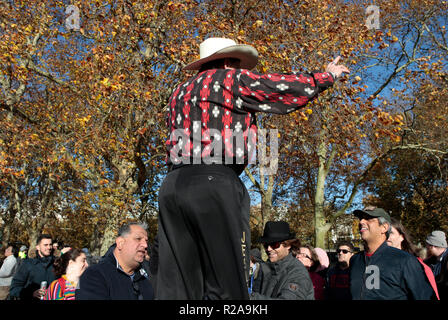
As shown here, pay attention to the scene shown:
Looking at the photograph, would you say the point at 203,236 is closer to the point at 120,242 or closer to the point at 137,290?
the point at 137,290

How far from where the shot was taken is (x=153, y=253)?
2809mm

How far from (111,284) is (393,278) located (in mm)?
2743

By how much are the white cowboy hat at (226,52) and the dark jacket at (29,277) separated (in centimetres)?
681

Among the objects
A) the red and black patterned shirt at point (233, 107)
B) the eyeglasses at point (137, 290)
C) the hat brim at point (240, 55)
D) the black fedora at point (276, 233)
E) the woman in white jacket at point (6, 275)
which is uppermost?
the hat brim at point (240, 55)

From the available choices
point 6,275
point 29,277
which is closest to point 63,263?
point 29,277

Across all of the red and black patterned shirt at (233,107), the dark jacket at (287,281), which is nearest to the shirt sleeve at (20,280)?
the dark jacket at (287,281)

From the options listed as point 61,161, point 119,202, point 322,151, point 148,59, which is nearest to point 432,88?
point 322,151

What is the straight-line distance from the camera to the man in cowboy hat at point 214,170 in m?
2.35

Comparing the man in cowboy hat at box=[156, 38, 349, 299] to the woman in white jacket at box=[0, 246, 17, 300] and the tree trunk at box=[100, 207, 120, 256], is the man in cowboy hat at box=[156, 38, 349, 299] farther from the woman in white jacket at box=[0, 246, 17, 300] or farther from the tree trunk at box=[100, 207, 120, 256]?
the tree trunk at box=[100, 207, 120, 256]

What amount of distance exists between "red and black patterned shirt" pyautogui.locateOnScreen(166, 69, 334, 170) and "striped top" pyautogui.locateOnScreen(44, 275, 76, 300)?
11.6 ft

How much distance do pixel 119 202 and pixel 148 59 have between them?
5148 millimetres

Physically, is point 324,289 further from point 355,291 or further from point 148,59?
point 148,59

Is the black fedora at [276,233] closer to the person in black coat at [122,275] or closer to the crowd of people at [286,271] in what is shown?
the crowd of people at [286,271]

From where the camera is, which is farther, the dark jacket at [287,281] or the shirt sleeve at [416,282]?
the dark jacket at [287,281]
